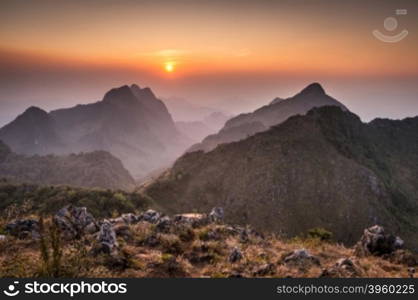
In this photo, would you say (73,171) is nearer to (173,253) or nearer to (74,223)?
(74,223)

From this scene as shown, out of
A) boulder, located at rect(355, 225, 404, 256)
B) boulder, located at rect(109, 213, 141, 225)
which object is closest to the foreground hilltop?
boulder, located at rect(355, 225, 404, 256)

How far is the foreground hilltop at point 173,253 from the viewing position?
818cm

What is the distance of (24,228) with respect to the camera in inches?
450

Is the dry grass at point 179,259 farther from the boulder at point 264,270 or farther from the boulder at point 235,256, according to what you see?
the boulder at point 235,256

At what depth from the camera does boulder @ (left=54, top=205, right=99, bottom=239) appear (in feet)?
37.3

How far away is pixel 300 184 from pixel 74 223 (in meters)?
69.4

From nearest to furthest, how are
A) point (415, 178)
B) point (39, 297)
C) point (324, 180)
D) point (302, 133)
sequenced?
point (39, 297), point (324, 180), point (302, 133), point (415, 178)

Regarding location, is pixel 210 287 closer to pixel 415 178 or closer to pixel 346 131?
pixel 346 131

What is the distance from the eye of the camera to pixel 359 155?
9425cm

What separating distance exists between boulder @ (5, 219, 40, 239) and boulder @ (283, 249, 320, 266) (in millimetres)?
8769

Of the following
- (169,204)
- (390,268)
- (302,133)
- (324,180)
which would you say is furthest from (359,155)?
(390,268)

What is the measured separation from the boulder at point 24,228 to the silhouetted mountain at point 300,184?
5626cm

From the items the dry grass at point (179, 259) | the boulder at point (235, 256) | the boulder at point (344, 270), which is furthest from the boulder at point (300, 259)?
the boulder at point (235, 256)

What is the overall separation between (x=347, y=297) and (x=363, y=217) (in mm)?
70773
